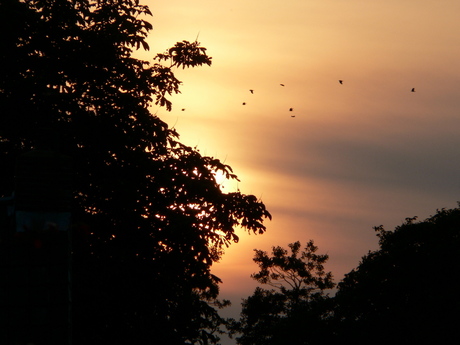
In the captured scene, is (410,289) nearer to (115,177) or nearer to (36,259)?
(115,177)

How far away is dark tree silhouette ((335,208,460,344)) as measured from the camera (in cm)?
5547

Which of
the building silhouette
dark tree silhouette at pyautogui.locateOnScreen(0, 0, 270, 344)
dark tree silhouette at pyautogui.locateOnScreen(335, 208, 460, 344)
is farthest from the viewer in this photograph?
dark tree silhouette at pyautogui.locateOnScreen(335, 208, 460, 344)

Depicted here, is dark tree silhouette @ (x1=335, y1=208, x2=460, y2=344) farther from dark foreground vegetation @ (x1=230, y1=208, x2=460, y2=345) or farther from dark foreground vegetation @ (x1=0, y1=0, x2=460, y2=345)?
dark foreground vegetation @ (x1=0, y1=0, x2=460, y2=345)

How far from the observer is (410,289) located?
58062 millimetres

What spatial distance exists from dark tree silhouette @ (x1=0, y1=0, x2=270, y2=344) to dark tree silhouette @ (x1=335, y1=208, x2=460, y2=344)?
31.3 meters

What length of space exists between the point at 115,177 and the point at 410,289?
36670mm

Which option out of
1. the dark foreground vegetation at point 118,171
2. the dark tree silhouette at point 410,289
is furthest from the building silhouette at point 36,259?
the dark tree silhouette at point 410,289

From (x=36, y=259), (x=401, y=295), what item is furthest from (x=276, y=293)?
(x=36, y=259)

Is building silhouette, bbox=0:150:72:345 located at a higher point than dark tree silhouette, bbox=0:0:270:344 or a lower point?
lower

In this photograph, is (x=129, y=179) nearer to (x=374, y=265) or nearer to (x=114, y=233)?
(x=114, y=233)

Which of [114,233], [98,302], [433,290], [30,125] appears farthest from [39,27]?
[433,290]

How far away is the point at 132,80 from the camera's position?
27.8 meters

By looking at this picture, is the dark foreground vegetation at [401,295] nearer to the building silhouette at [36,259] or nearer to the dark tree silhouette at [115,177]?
the dark tree silhouette at [115,177]

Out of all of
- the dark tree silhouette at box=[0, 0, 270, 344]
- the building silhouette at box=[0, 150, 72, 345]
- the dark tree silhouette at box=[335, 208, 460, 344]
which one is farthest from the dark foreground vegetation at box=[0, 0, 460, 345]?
the dark tree silhouette at box=[335, 208, 460, 344]
